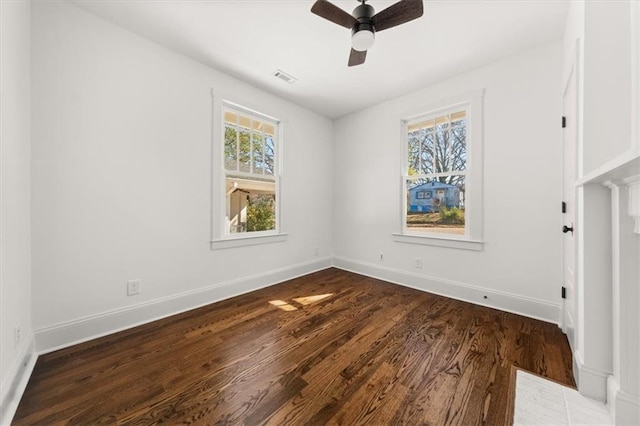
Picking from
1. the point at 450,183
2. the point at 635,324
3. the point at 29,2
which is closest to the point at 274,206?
the point at 450,183

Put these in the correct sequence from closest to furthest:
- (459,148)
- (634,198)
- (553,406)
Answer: (634,198)
(553,406)
(459,148)

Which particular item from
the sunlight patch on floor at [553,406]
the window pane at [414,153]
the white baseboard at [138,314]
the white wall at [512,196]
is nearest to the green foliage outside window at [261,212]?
the white baseboard at [138,314]

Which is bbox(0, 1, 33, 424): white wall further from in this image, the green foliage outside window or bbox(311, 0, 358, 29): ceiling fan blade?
the green foliage outside window

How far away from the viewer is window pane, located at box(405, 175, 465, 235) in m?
3.04

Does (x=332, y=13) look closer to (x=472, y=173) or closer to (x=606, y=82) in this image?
(x=606, y=82)

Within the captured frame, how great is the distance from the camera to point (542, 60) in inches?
94.0

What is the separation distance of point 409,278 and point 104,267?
3.43 meters

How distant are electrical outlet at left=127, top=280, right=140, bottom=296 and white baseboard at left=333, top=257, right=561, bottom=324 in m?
2.96

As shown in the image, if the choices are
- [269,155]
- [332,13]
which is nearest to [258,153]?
[269,155]

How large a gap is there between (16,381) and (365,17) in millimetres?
3303

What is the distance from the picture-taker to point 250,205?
3361 millimetres

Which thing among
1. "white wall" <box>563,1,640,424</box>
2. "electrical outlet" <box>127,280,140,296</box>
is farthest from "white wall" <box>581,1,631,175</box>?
"electrical outlet" <box>127,280,140,296</box>

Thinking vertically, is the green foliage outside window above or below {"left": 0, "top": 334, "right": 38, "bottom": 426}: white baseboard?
above

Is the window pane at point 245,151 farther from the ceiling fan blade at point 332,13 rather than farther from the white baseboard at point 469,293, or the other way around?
the white baseboard at point 469,293
